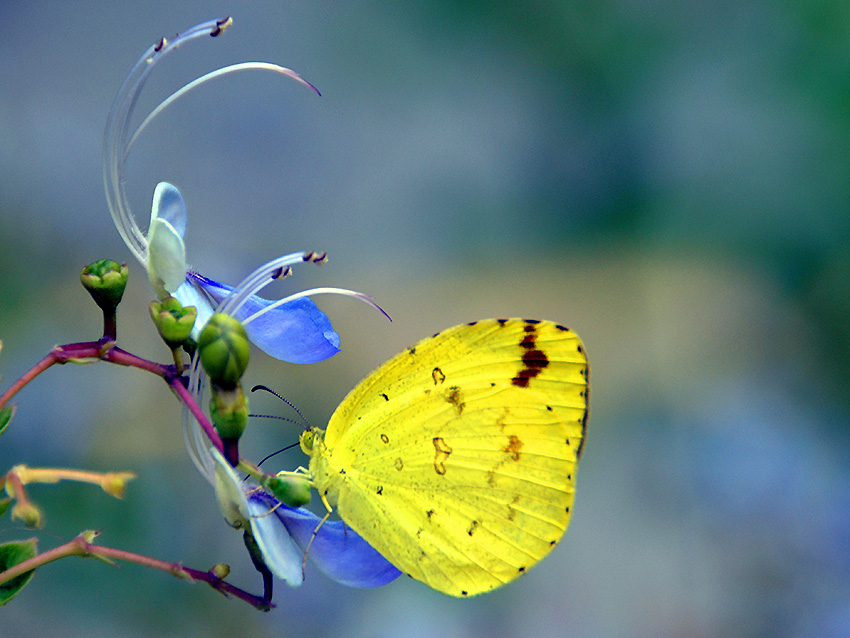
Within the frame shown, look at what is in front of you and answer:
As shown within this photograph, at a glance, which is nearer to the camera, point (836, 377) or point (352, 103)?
point (836, 377)

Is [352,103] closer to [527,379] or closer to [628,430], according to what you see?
[628,430]

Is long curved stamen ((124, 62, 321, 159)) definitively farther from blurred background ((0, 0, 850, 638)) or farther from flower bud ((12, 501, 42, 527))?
blurred background ((0, 0, 850, 638))

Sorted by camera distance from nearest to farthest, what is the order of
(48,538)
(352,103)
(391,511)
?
1. (391,511)
2. (48,538)
3. (352,103)

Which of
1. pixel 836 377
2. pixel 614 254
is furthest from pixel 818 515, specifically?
pixel 614 254

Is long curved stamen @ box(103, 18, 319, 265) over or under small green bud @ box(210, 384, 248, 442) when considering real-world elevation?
over

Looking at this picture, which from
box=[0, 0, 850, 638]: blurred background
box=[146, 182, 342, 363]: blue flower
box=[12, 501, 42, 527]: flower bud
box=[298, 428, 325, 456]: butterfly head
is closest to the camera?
box=[12, 501, 42, 527]: flower bud

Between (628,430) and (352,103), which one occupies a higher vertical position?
(352,103)

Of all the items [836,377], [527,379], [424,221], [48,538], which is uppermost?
[836,377]

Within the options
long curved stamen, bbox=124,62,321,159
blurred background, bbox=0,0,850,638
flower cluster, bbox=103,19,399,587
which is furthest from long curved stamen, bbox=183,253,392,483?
blurred background, bbox=0,0,850,638
